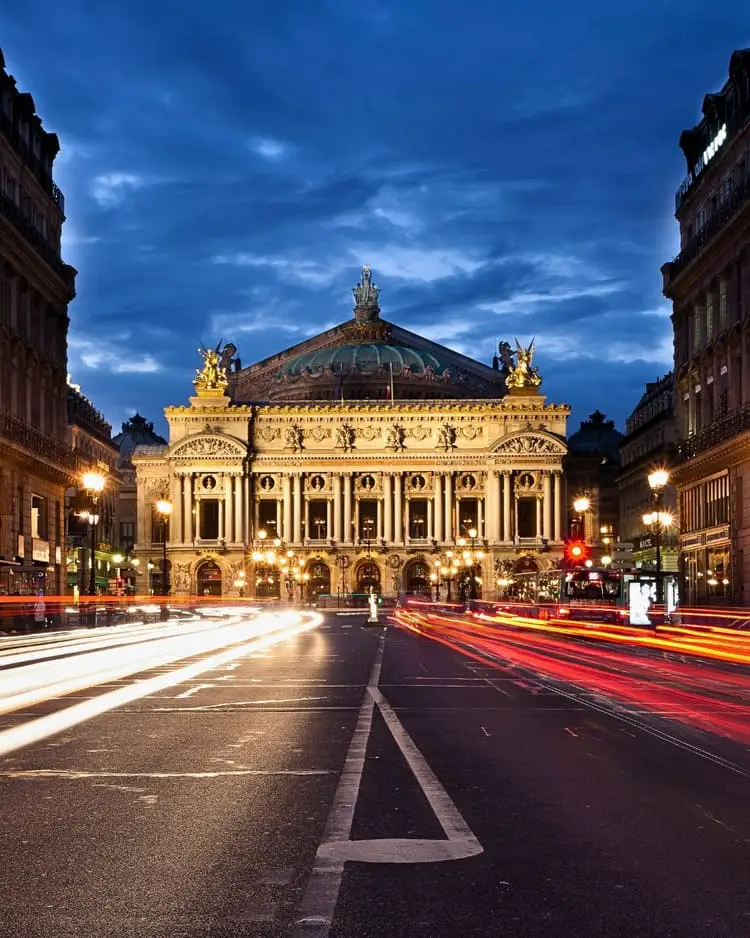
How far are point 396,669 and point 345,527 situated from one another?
387 ft

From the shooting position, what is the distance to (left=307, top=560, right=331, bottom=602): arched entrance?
478 ft

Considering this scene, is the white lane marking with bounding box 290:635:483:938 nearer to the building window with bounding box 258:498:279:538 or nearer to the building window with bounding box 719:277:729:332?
the building window with bounding box 719:277:729:332

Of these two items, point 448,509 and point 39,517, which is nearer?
point 39,517

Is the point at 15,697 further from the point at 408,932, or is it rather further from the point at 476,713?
the point at 408,932

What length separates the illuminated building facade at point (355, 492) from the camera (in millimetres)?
143250

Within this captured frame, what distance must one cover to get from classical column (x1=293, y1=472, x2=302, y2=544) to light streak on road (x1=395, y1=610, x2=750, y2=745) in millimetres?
94934

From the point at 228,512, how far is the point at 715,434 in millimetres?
90226

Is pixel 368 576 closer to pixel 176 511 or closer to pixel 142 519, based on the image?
pixel 176 511

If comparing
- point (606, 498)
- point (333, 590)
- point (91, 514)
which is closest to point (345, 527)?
point (333, 590)

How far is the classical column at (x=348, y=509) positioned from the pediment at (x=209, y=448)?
1154 cm

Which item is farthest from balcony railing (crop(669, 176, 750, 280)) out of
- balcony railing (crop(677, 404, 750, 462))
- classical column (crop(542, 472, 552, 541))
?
classical column (crop(542, 472, 552, 541))

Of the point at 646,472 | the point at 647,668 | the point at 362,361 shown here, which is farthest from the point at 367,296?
the point at 647,668

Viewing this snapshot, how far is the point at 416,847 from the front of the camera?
867 centimetres

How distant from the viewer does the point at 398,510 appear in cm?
14562
